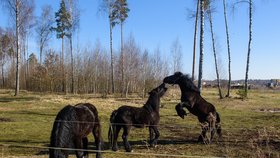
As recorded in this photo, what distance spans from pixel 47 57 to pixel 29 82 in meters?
4.27

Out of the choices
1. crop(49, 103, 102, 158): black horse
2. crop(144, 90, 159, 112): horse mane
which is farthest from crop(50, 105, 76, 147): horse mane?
crop(144, 90, 159, 112): horse mane

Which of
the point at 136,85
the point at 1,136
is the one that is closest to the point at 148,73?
the point at 136,85

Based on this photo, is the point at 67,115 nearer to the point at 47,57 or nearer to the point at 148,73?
the point at 148,73

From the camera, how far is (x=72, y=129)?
7.76 metres

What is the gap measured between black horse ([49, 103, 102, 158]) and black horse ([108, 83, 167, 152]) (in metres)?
1.13

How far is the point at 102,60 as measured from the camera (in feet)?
175

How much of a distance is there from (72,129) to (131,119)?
9.58 ft

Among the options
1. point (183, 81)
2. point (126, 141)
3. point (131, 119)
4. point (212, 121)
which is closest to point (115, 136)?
point (126, 141)

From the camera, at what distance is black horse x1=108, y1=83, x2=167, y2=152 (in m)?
10.3

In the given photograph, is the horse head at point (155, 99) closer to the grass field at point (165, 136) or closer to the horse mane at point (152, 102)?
the horse mane at point (152, 102)

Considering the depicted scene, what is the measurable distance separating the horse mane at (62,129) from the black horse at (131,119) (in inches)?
101

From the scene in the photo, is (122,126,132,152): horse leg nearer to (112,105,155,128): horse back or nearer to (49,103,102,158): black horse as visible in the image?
(112,105,155,128): horse back

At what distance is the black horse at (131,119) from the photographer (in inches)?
407

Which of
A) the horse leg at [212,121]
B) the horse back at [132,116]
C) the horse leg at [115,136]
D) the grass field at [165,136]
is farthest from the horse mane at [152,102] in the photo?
the horse leg at [212,121]
